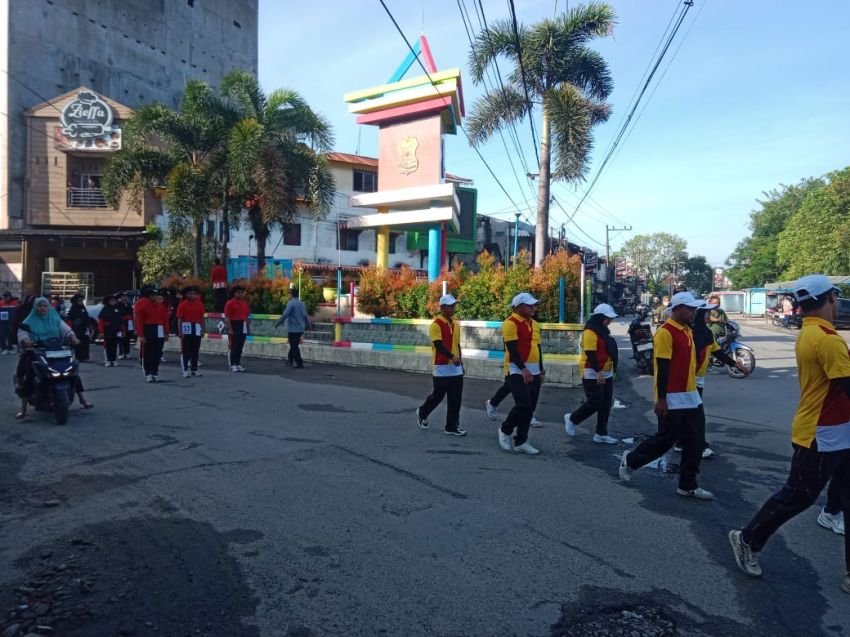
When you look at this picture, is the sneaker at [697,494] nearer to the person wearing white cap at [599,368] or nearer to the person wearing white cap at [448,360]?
the person wearing white cap at [599,368]

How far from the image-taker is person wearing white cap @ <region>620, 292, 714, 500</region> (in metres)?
5.56

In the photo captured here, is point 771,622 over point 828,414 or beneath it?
beneath

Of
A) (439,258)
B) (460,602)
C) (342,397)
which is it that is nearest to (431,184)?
(439,258)

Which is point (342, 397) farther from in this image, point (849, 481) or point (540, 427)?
point (849, 481)

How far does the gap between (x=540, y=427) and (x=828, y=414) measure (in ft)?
16.8

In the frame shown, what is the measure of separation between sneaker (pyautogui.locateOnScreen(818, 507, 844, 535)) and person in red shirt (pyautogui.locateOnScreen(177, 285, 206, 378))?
10976 mm

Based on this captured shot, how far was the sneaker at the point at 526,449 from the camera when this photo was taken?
7.21 metres

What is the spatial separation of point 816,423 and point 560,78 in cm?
1773

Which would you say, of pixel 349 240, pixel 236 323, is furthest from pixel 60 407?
pixel 349 240

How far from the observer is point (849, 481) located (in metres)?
3.87

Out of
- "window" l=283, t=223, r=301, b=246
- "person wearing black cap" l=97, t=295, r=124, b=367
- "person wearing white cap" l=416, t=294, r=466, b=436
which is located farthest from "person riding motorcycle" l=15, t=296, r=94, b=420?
"window" l=283, t=223, r=301, b=246

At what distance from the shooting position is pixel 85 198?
32.0 m

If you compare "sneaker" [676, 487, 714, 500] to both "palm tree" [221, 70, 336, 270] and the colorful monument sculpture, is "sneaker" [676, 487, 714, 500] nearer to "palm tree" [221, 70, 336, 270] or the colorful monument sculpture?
the colorful monument sculpture

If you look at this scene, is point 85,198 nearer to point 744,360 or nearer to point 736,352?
point 736,352
